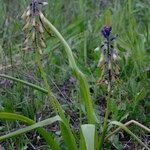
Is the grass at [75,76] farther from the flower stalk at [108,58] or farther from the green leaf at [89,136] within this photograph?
the flower stalk at [108,58]

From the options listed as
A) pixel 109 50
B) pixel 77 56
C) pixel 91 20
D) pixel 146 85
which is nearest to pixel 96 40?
pixel 77 56

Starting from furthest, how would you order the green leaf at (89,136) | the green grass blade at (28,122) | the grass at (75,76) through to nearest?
the grass at (75,76) → the green grass blade at (28,122) → the green leaf at (89,136)

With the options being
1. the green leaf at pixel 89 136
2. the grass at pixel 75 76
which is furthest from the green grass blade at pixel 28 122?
the green leaf at pixel 89 136

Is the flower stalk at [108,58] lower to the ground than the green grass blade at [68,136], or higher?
higher

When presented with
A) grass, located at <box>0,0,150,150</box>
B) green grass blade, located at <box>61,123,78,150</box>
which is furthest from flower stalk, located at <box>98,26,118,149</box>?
green grass blade, located at <box>61,123,78,150</box>

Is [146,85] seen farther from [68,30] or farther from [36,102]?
[68,30]

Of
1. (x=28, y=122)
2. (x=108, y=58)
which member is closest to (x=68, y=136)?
(x=28, y=122)

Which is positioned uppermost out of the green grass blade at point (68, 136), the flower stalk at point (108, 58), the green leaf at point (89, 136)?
the flower stalk at point (108, 58)

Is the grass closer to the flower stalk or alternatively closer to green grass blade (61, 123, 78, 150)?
green grass blade (61, 123, 78, 150)

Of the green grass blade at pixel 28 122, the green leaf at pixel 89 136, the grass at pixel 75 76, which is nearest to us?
the green leaf at pixel 89 136
